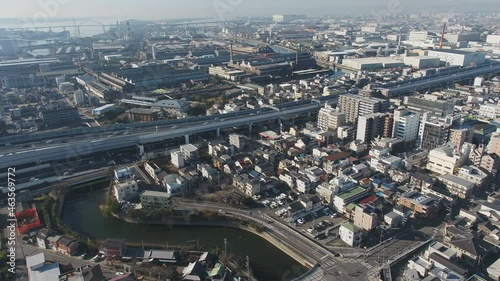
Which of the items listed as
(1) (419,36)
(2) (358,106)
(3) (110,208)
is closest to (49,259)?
(3) (110,208)

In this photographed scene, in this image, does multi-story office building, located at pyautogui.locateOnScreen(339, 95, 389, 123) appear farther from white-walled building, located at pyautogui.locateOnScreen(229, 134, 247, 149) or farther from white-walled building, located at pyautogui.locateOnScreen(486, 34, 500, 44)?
white-walled building, located at pyautogui.locateOnScreen(486, 34, 500, 44)

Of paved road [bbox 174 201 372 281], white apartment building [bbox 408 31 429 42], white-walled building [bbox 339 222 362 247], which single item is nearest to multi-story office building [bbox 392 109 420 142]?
white-walled building [bbox 339 222 362 247]

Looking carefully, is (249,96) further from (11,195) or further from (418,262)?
(418,262)

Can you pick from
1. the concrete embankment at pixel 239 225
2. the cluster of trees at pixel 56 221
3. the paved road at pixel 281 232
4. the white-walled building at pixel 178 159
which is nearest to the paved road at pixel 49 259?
the cluster of trees at pixel 56 221

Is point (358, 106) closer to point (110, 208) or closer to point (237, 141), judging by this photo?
point (237, 141)

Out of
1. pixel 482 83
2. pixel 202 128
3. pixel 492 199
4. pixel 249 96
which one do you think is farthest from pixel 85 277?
pixel 482 83

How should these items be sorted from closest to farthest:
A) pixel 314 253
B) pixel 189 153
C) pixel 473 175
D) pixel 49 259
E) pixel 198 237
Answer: pixel 49 259 → pixel 314 253 → pixel 198 237 → pixel 473 175 → pixel 189 153
